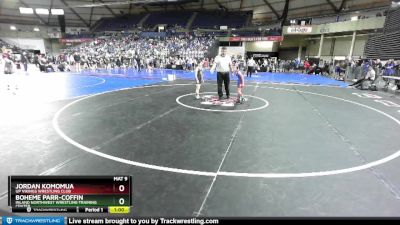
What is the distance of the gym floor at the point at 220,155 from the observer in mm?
3156

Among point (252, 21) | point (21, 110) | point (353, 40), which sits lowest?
point (21, 110)

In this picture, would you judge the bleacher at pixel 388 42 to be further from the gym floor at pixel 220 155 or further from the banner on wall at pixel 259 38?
the gym floor at pixel 220 155

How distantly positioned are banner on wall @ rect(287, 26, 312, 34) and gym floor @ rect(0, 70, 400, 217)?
32.2 meters

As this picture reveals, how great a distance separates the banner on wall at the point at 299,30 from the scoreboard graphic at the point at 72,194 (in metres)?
39.9

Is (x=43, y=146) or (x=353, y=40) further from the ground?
(x=353, y=40)

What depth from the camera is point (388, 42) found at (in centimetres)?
2302

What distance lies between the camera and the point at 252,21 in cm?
4850

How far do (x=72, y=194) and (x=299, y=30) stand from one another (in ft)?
132

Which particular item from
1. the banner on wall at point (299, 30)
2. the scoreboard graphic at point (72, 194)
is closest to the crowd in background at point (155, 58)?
the banner on wall at point (299, 30)

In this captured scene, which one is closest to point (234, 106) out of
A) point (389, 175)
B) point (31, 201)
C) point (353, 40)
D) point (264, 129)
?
point (264, 129)

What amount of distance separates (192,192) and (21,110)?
22.8 feet

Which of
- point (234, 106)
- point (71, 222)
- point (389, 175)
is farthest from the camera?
point (234, 106)

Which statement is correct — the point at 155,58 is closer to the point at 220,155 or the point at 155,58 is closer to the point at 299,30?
the point at 299,30

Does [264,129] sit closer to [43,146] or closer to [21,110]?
[43,146]
